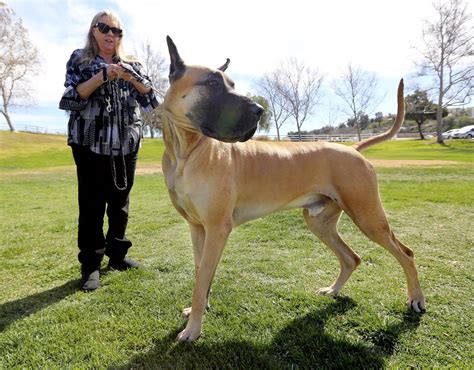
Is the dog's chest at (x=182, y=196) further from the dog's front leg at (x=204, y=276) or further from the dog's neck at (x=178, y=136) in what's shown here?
the dog's front leg at (x=204, y=276)

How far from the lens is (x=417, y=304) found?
8.96 ft

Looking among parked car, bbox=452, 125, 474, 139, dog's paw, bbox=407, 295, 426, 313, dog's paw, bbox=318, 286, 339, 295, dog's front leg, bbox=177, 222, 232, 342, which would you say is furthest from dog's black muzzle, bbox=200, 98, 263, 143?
parked car, bbox=452, 125, 474, 139

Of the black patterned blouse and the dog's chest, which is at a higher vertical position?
the black patterned blouse

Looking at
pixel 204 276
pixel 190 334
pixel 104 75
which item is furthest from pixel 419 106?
pixel 190 334

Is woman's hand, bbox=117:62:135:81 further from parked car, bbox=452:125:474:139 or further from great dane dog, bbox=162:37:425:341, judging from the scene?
parked car, bbox=452:125:474:139

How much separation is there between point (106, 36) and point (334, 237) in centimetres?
286

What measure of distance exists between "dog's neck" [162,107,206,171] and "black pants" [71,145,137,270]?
1.06 metres

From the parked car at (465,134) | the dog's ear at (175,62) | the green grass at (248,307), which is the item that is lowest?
the green grass at (248,307)

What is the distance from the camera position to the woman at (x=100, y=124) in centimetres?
297

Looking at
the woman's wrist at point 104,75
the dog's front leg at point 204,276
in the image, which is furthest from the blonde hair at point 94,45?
the dog's front leg at point 204,276

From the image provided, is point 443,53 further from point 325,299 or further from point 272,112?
point 325,299

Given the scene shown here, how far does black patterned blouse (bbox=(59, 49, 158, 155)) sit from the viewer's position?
9.74 feet

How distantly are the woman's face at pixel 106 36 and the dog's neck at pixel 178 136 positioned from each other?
3.96 ft

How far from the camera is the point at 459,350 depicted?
2217 millimetres
